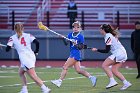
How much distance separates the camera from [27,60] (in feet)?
54.8

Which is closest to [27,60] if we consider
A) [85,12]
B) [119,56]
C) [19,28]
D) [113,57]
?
[19,28]

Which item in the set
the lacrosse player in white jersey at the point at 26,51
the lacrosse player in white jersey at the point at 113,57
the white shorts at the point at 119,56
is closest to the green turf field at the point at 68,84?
the lacrosse player in white jersey at the point at 113,57

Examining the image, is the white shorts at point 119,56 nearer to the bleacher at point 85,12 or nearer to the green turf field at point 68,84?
the green turf field at point 68,84

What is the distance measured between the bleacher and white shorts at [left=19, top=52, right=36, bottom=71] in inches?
733

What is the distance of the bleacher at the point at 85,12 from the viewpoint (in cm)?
3597

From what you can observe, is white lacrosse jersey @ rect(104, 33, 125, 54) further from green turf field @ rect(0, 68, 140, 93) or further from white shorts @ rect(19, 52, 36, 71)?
white shorts @ rect(19, 52, 36, 71)

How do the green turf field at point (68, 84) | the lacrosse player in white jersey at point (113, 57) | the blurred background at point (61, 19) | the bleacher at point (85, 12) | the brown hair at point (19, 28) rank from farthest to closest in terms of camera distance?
the bleacher at point (85, 12), the blurred background at point (61, 19), the lacrosse player in white jersey at point (113, 57), the green turf field at point (68, 84), the brown hair at point (19, 28)

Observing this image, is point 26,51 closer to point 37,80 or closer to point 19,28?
point 19,28

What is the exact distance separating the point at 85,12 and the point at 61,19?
4.74 feet

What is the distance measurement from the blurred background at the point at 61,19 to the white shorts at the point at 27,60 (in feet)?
54.2

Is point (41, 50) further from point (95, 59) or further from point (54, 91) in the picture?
point (54, 91)

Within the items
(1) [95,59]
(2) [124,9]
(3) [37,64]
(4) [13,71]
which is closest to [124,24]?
(2) [124,9]

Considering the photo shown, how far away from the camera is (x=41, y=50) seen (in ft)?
113

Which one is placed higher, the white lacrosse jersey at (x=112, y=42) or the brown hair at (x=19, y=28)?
the brown hair at (x=19, y=28)
